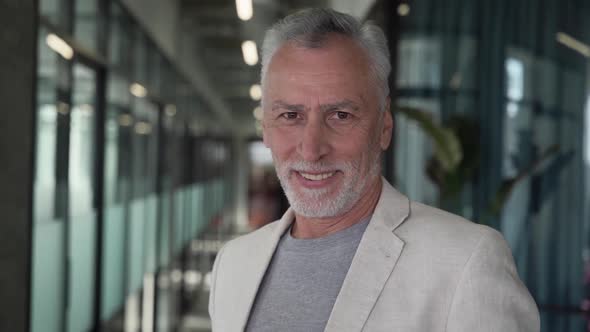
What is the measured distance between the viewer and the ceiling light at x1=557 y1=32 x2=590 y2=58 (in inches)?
106

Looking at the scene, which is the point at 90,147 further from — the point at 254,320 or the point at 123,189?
the point at 254,320

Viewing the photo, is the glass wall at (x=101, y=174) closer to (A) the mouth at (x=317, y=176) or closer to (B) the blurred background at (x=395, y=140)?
(B) the blurred background at (x=395, y=140)

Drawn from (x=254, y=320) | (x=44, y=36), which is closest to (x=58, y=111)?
(x=44, y=36)

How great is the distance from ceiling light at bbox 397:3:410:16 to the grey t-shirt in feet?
10.1

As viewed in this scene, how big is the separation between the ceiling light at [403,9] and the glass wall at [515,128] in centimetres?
9

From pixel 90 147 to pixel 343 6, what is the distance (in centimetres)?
308

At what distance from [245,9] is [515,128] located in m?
3.49

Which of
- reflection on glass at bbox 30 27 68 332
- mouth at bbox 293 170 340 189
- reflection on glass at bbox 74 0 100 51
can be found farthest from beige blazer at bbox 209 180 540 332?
reflection on glass at bbox 74 0 100 51

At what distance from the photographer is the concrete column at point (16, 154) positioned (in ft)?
6.70

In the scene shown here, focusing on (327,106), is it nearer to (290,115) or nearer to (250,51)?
(290,115)

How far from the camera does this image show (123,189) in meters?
4.23

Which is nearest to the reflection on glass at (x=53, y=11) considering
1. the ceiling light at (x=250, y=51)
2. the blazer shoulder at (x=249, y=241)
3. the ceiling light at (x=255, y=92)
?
the blazer shoulder at (x=249, y=241)

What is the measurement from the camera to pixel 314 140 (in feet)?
3.64

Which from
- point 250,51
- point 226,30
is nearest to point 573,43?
point 226,30
